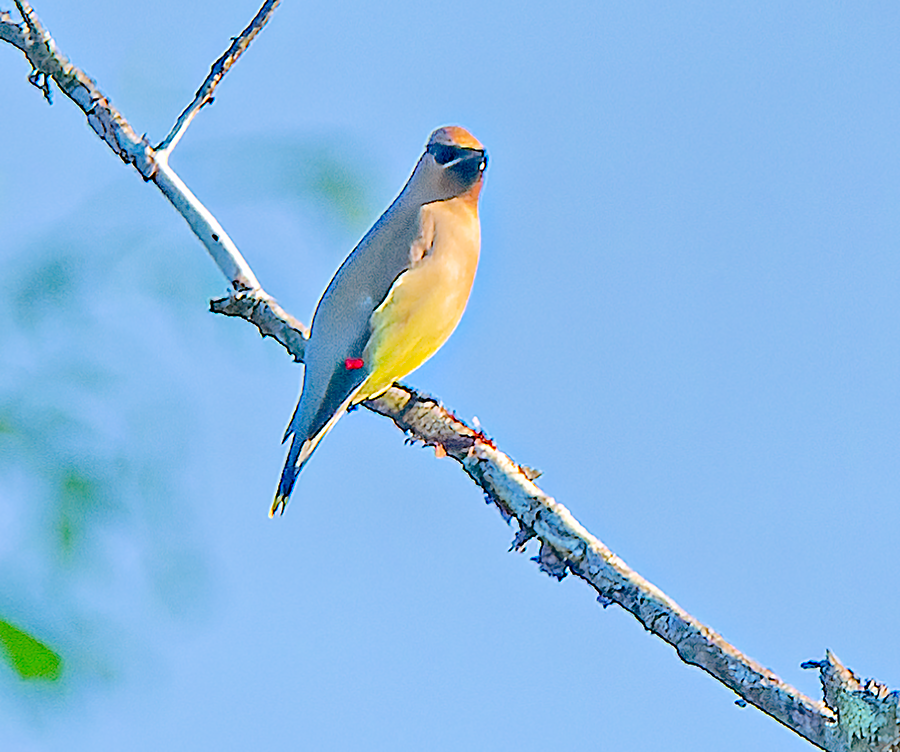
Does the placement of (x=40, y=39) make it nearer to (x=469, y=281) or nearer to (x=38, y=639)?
(x=469, y=281)

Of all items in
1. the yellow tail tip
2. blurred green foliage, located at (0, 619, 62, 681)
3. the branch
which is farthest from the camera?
the yellow tail tip

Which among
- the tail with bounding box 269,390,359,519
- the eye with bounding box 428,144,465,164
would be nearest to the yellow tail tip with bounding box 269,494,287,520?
the tail with bounding box 269,390,359,519

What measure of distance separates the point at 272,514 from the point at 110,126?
1.28m

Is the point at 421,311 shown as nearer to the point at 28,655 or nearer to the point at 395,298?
the point at 395,298

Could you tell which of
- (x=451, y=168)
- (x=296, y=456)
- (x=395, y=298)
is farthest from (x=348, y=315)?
(x=451, y=168)

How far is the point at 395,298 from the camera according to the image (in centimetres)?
381

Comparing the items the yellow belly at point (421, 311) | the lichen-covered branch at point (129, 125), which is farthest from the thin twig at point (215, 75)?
the yellow belly at point (421, 311)

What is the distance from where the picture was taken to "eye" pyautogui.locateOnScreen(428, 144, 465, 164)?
420 centimetres

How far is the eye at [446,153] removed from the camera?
420 centimetres

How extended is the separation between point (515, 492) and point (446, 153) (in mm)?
1622

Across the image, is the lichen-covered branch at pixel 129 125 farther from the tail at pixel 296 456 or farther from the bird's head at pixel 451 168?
the bird's head at pixel 451 168

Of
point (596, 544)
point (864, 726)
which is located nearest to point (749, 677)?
point (864, 726)

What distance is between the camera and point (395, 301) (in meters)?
3.81

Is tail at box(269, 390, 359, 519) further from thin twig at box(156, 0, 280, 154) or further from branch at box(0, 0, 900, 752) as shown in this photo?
thin twig at box(156, 0, 280, 154)
